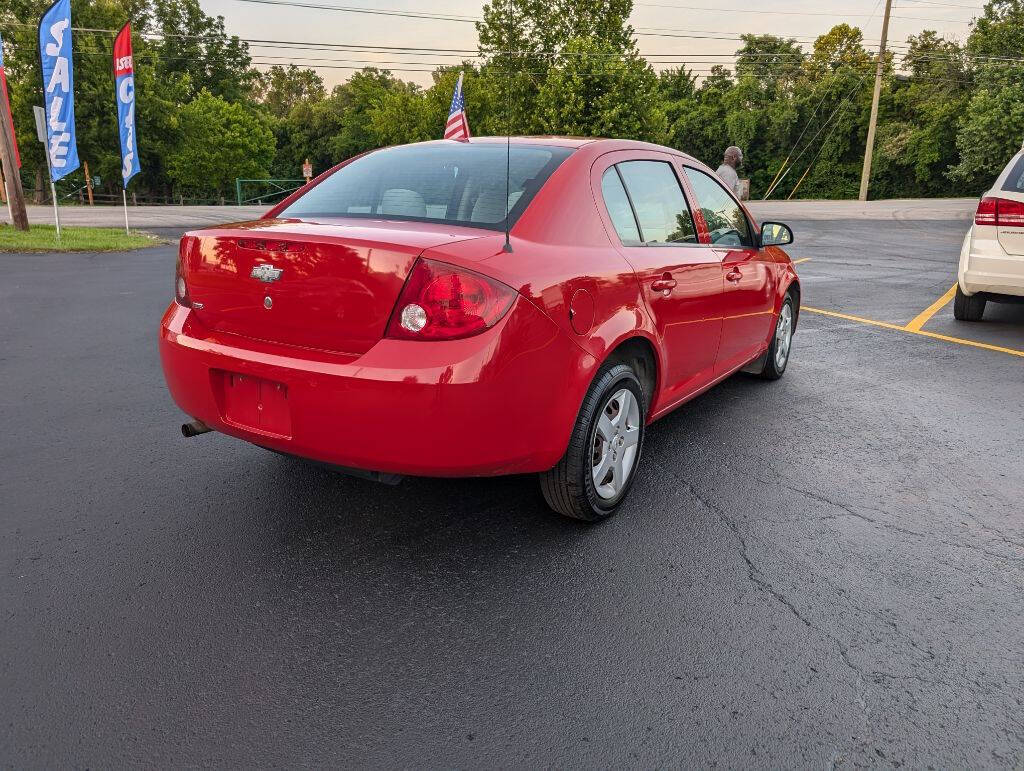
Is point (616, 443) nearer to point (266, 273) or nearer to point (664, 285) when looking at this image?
point (664, 285)

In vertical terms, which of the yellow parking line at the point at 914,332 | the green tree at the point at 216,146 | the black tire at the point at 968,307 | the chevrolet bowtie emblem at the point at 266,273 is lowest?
the yellow parking line at the point at 914,332

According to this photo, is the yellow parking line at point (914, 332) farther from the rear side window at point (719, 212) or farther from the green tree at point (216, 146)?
the green tree at point (216, 146)

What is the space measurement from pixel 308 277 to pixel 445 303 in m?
0.53

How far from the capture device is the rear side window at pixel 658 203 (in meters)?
3.66

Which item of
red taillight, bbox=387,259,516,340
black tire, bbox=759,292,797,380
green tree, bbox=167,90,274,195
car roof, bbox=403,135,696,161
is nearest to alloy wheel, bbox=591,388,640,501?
red taillight, bbox=387,259,516,340

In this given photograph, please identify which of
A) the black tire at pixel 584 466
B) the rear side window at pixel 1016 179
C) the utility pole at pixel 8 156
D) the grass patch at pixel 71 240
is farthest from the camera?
the utility pole at pixel 8 156

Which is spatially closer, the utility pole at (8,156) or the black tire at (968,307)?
the black tire at (968,307)

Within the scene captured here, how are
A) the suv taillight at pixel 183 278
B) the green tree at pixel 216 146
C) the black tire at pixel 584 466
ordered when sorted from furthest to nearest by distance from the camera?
the green tree at pixel 216 146 < the suv taillight at pixel 183 278 < the black tire at pixel 584 466

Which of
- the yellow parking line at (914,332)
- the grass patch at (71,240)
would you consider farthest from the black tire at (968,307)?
the grass patch at (71,240)

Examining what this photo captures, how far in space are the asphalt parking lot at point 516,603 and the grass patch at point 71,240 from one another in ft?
34.2

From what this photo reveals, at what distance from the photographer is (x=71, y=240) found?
14.9 metres

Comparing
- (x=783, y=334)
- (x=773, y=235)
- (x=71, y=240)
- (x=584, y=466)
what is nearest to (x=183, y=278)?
(x=584, y=466)

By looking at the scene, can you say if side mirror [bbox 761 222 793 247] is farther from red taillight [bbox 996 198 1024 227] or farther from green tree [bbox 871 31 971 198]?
green tree [bbox 871 31 971 198]

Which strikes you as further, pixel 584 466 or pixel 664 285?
pixel 664 285
